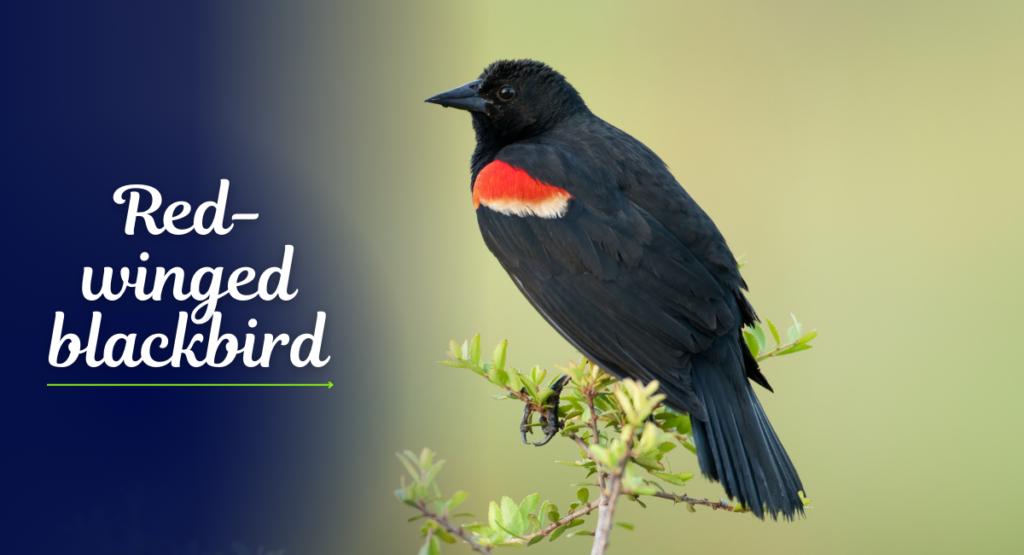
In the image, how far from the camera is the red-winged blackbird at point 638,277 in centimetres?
134

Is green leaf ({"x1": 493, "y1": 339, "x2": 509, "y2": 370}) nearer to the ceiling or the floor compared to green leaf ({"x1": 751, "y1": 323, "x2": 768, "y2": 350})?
nearer to the floor

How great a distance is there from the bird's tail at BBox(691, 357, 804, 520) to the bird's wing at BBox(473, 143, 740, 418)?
0.04 metres

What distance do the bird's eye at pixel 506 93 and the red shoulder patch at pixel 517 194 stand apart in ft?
0.87

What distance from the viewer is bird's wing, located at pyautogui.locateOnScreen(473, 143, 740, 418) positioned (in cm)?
145

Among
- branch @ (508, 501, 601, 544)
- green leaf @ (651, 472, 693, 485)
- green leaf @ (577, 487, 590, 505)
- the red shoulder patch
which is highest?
the red shoulder patch

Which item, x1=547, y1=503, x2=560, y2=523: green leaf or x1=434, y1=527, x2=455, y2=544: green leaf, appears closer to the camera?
x1=434, y1=527, x2=455, y2=544: green leaf

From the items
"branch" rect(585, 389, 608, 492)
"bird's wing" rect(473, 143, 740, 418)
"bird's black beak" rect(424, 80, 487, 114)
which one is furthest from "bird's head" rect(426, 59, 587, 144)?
"branch" rect(585, 389, 608, 492)

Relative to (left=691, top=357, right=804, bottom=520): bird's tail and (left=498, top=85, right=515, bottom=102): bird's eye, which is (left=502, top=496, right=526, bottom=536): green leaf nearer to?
(left=691, top=357, right=804, bottom=520): bird's tail

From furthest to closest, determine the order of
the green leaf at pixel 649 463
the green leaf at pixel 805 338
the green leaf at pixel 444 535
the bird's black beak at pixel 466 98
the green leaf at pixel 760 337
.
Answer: the bird's black beak at pixel 466 98, the green leaf at pixel 760 337, the green leaf at pixel 805 338, the green leaf at pixel 649 463, the green leaf at pixel 444 535

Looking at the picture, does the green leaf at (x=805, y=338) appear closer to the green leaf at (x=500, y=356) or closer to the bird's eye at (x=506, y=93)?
the green leaf at (x=500, y=356)

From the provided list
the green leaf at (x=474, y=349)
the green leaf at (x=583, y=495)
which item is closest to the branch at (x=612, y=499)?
the green leaf at (x=583, y=495)

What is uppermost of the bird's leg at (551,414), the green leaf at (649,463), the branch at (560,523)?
the bird's leg at (551,414)

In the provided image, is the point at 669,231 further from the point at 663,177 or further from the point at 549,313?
the point at 549,313

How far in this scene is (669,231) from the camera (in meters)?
1.60
